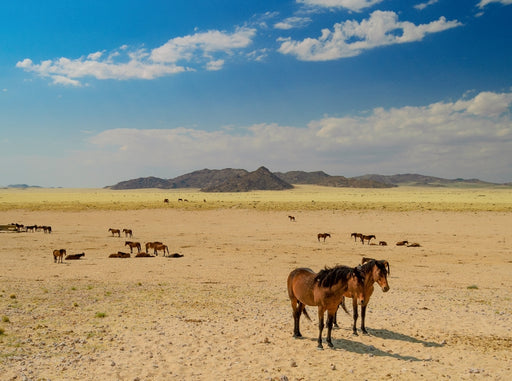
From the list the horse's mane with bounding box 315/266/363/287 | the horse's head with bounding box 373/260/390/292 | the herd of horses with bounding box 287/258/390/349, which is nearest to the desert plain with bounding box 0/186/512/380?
the herd of horses with bounding box 287/258/390/349

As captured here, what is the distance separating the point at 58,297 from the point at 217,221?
33048mm

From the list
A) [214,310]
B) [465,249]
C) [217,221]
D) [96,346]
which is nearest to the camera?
[96,346]

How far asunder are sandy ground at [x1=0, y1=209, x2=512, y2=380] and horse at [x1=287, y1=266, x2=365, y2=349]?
0.96m

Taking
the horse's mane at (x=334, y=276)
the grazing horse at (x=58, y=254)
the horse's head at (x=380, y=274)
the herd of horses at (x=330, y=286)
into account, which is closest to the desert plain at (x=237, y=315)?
the grazing horse at (x=58, y=254)

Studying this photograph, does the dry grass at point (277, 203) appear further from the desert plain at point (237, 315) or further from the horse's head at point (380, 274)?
the horse's head at point (380, 274)

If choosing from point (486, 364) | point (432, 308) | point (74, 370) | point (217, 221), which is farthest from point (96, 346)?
point (217, 221)

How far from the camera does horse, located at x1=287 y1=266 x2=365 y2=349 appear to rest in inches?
368

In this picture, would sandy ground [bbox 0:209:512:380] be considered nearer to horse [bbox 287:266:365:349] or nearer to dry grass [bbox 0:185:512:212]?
horse [bbox 287:266:365:349]

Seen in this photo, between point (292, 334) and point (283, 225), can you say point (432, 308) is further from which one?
point (283, 225)

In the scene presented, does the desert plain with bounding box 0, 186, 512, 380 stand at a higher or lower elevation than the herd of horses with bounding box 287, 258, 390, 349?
lower

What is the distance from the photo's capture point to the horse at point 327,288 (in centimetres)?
934

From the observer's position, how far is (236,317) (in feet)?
40.6

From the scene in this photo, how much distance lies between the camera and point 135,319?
40.0 ft

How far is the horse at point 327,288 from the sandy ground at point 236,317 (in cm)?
96
